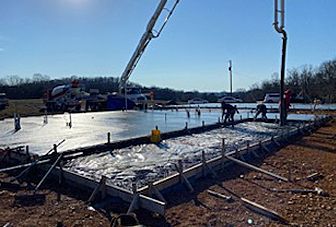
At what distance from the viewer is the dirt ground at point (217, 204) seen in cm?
304

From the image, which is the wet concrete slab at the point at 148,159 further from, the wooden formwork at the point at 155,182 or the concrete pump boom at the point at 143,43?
the concrete pump boom at the point at 143,43

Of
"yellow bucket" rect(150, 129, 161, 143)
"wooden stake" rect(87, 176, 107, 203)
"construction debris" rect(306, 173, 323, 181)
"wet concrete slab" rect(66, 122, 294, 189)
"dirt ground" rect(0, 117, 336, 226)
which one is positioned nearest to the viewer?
"dirt ground" rect(0, 117, 336, 226)

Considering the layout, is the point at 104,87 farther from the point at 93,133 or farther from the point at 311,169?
the point at 311,169

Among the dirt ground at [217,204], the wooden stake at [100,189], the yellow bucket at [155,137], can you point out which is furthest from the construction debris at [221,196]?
the yellow bucket at [155,137]

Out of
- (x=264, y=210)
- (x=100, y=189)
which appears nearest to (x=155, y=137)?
(x=100, y=189)

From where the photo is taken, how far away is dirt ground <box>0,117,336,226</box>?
304cm

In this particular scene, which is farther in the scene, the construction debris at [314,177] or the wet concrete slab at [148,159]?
the construction debris at [314,177]

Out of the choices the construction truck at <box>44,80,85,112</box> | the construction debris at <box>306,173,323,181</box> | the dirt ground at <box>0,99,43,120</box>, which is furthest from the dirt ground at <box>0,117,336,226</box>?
the construction truck at <box>44,80,85,112</box>

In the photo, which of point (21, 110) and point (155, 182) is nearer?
Result: point (155, 182)

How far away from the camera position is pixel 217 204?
346cm

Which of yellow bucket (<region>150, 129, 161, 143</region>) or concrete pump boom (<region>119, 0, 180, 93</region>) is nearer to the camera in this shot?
yellow bucket (<region>150, 129, 161, 143</region>)

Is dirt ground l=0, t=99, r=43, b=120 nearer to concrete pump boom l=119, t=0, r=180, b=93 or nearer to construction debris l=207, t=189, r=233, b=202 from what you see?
concrete pump boom l=119, t=0, r=180, b=93

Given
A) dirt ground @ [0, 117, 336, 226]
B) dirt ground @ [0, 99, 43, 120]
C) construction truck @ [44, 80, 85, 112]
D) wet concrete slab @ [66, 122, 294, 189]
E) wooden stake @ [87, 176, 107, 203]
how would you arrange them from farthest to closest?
construction truck @ [44, 80, 85, 112]
dirt ground @ [0, 99, 43, 120]
wet concrete slab @ [66, 122, 294, 189]
wooden stake @ [87, 176, 107, 203]
dirt ground @ [0, 117, 336, 226]

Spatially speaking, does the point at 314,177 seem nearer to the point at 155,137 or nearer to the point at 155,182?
the point at 155,182
